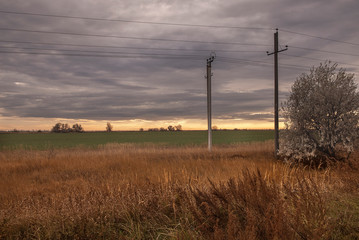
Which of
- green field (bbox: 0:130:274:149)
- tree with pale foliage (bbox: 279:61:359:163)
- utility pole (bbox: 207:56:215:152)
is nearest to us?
tree with pale foliage (bbox: 279:61:359:163)

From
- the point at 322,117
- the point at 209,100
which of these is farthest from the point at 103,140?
the point at 322,117

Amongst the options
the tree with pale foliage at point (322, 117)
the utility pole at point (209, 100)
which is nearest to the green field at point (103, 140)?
the utility pole at point (209, 100)

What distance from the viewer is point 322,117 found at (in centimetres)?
1431

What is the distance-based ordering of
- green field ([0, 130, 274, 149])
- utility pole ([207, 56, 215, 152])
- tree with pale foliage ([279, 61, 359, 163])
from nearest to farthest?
1. tree with pale foliage ([279, 61, 359, 163])
2. utility pole ([207, 56, 215, 152])
3. green field ([0, 130, 274, 149])

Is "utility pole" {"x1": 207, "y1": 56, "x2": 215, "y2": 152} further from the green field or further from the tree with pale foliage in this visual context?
the green field

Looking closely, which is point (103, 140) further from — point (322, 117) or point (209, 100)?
point (322, 117)

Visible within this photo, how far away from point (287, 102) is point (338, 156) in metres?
4.10

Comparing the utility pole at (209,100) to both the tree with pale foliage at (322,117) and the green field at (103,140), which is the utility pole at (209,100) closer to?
the tree with pale foliage at (322,117)

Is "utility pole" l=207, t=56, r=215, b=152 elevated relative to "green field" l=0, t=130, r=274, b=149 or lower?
elevated

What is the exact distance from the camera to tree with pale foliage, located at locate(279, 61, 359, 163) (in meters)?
13.9

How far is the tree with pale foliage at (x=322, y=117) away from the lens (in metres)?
13.9

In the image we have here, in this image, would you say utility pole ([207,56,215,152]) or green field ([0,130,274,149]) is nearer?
utility pole ([207,56,215,152])

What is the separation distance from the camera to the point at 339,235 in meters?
4.04

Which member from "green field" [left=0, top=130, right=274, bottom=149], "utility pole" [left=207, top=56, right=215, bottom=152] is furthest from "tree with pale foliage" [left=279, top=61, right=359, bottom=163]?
"green field" [left=0, top=130, right=274, bottom=149]
